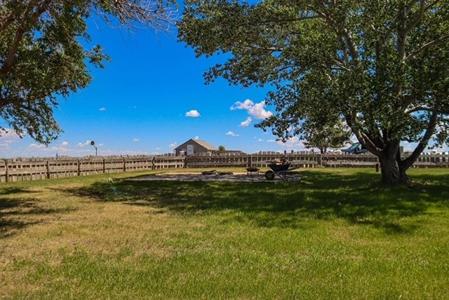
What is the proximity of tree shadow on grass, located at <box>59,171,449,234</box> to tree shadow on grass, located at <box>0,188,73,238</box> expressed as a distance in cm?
235

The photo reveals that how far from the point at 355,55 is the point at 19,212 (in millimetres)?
13078

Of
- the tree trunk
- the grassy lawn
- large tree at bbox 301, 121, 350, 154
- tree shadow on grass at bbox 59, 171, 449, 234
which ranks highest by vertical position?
large tree at bbox 301, 121, 350, 154

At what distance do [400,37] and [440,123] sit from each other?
3.71 metres

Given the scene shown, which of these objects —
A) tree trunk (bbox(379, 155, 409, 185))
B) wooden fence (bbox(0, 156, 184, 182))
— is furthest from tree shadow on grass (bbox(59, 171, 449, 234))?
wooden fence (bbox(0, 156, 184, 182))

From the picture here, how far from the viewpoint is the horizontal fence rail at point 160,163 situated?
2934 centimetres

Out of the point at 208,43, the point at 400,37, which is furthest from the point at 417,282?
the point at 208,43

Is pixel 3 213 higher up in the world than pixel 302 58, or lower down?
lower down

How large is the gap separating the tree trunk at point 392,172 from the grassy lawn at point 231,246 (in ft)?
7.73

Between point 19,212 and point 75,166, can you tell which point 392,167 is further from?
point 75,166

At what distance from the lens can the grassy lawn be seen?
22.7ft

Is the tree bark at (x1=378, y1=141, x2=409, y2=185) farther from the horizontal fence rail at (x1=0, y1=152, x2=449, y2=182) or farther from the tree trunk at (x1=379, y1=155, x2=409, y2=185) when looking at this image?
the horizontal fence rail at (x1=0, y1=152, x2=449, y2=182)

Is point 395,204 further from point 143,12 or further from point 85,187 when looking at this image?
point 85,187

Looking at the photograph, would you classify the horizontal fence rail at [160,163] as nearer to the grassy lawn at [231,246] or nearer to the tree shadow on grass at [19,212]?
the tree shadow on grass at [19,212]

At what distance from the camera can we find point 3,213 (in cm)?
1438
